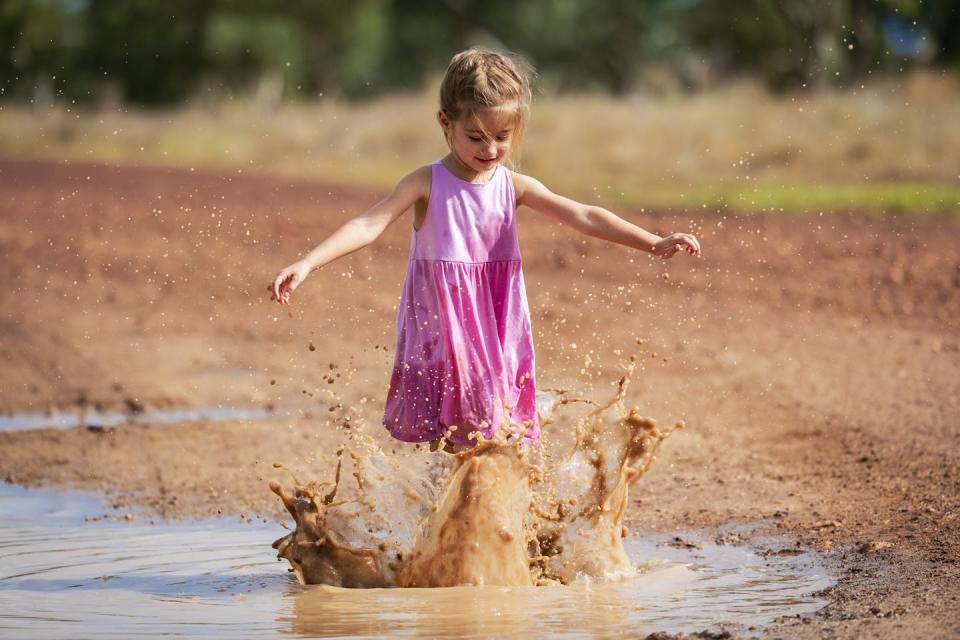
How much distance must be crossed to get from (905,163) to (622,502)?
14031mm

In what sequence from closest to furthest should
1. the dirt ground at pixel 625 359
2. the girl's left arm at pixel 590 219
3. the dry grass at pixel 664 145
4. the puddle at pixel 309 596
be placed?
1. the puddle at pixel 309 596
2. the girl's left arm at pixel 590 219
3. the dirt ground at pixel 625 359
4. the dry grass at pixel 664 145

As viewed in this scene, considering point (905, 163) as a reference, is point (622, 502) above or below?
below

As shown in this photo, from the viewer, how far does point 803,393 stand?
26.7ft

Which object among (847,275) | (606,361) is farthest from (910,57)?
(606,361)

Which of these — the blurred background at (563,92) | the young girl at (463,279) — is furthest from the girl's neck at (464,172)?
the blurred background at (563,92)

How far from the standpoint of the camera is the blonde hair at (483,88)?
459 centimetres

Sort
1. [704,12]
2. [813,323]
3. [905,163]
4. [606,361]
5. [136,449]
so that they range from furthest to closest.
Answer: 1. [704,12]
2. [905,163]
3. [813,323]
4. [606,361]
5. [136,449]

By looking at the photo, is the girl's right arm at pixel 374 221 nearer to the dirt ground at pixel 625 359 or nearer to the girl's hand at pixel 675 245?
the girl's hand at pixel 675 245

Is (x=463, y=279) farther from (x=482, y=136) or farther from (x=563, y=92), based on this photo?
(x=563, y=92)

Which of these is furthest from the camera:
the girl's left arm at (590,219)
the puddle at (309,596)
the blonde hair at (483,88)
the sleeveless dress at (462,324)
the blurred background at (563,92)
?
the blurred background at (563,92)

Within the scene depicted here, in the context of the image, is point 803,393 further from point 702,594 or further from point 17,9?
point 17,9

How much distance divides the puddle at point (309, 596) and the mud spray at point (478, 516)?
0.08 m

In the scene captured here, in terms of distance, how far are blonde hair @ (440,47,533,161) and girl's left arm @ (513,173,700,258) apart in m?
0.21

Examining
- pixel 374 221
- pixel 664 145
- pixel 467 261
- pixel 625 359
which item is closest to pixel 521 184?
pixel 467 261
